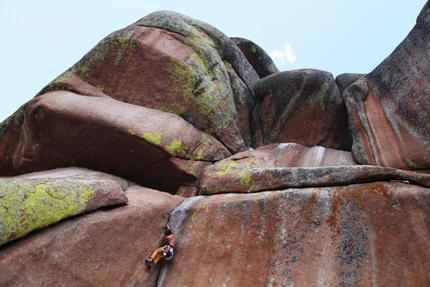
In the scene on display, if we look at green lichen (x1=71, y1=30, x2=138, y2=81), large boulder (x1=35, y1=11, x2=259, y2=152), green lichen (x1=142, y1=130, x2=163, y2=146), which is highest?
green lichen (x1=71, y1=30, x2=138, y2=81)

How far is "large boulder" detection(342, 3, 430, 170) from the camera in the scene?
22.3 feet

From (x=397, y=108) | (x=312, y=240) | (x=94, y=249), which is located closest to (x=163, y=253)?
(x=94, y=249)

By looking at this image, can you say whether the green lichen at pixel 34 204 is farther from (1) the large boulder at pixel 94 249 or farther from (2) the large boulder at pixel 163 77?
(2) the large boulder at pixel 163 77

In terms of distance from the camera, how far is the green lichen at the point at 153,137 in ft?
24.2

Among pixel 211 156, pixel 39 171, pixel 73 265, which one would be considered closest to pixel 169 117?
pixel 211 156

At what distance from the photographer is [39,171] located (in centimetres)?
845

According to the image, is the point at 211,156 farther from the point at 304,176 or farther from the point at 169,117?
the point at 304,176

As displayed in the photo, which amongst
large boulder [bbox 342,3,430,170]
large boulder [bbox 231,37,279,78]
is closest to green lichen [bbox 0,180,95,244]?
large boulder [bbox 342,3,430,170]

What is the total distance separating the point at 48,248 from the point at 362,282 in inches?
162

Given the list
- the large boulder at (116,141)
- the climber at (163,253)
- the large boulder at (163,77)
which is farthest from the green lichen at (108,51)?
the climber at (163,253)

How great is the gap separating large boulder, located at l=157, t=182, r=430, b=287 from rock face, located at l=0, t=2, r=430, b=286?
17 millimetres

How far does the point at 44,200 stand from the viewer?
5.30 meters

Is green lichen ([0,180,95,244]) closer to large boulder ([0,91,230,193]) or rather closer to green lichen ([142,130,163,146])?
green lichen ([142,130,163,146])

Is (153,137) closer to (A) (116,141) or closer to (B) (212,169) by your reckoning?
(A) (116,141)
